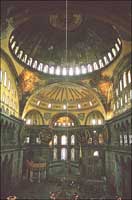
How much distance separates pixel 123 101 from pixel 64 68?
12207mm

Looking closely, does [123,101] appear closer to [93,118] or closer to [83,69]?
[83,69]

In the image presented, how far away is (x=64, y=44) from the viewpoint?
104ft

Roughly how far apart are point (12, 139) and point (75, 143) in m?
14.2

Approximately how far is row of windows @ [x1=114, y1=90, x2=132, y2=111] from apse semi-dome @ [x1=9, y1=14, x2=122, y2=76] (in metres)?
5.44

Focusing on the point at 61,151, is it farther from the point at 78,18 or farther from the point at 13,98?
the point at 78,18

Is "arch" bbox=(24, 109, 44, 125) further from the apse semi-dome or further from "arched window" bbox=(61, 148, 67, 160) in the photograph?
the apse semi-dome

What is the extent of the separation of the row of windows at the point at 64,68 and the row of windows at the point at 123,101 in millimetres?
5605

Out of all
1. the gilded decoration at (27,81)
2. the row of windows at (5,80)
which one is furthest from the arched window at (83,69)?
the row of windows at (5,80)

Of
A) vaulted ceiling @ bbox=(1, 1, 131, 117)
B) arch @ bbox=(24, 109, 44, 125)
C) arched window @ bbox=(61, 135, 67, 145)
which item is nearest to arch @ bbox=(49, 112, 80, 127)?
arch @ bbox=(24, 109, 44, 125)

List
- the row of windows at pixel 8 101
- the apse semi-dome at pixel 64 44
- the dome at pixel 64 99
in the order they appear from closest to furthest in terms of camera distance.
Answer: the row of windows at pixel 8 101
the apse semi-dome at pixel 64 44
the dome at pixel 64 99

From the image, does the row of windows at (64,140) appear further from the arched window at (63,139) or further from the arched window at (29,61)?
the arched window at (29,61)

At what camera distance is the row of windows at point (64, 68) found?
27.7m

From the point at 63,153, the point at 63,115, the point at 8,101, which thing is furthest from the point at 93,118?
the point at 8,101

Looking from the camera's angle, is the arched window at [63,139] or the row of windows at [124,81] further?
the arched window at [63,139]
